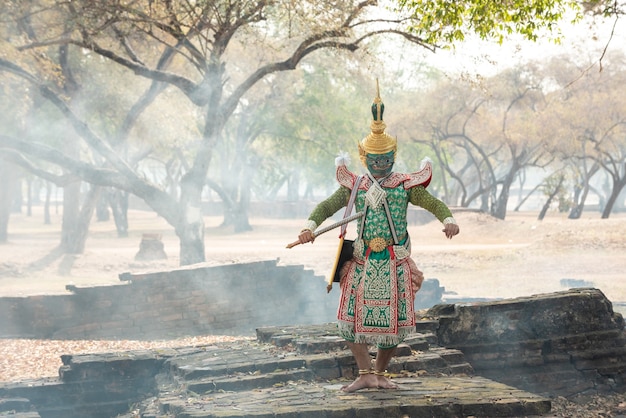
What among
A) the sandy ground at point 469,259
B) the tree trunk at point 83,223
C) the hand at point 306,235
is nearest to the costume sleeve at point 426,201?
the hand at point 306,235

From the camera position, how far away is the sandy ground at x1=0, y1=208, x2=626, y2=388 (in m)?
12.1

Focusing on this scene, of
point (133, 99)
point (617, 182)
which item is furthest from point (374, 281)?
point (617, 182)

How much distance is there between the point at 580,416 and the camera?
716cm

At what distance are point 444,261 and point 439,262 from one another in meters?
0.18

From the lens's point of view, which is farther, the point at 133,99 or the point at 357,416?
the point at 133,99

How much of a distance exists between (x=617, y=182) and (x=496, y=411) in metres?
27.6

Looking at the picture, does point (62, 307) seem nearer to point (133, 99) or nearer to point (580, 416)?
point (580, 416)

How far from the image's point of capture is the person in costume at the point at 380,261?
589 cm

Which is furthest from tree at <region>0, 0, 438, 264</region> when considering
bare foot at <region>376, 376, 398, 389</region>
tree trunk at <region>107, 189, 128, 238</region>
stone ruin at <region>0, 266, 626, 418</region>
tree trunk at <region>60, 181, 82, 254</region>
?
tree trunk at <region>107, 189, 128, 238</region>

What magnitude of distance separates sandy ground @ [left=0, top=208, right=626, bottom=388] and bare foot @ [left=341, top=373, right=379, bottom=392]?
5.14 meters

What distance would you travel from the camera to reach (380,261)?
19.4 ft

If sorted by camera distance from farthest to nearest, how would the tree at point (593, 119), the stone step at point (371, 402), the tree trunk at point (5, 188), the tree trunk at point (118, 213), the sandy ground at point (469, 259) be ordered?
the tree trunk at point (118, 213), the tree at point (593, 119), the tree trunk at point (5, 188), the sandy ground at point (469, 259), the stone step at point (371, 402)

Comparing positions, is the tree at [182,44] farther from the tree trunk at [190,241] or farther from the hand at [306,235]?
the hand at [306,235]

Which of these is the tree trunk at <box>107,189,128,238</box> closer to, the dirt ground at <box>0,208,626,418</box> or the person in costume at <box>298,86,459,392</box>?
the dirt ground at <box>0,208,626,418</box>
